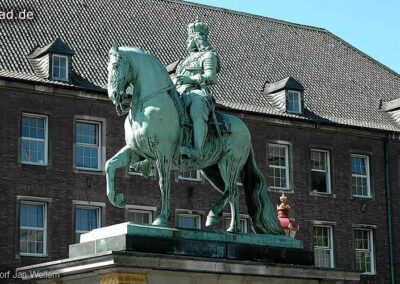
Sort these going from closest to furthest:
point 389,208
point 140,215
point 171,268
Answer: point 171,268 → point 140,215 → point 389,208

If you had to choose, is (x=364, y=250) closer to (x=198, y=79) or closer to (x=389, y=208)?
(x=389, y=208)

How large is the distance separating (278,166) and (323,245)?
3797 millimetres

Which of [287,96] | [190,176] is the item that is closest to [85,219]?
[190,176]

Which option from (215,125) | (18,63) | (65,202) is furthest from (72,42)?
(215,125)

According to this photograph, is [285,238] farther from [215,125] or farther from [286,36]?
[286,36]

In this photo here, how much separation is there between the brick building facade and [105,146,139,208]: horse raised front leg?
19.7 m

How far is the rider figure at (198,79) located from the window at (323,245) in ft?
85.9

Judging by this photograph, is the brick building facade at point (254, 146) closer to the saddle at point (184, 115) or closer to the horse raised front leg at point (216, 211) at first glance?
the horse raised front leg at point (216, 211)

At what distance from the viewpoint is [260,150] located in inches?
1697

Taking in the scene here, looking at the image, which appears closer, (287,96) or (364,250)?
(287,96)

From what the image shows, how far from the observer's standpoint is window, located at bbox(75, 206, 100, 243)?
38.0 m

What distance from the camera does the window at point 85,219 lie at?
1496 inches

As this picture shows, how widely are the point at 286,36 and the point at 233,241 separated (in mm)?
34566

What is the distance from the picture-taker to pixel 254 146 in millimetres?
42906
